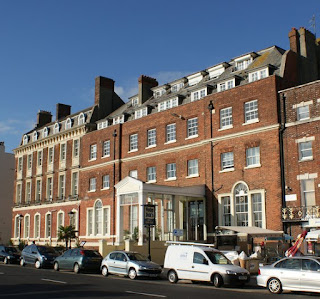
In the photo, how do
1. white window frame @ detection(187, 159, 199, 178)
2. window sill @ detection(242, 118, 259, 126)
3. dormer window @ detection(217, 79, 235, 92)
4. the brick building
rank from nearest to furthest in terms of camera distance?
the brick building
window sill @ detection(242, 118, 259, 126)
dormer window @ detection(217, 79, 235, 92)
white window frame @ detection(187, 159, 199, 178)

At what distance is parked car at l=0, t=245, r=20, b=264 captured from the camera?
114 ft

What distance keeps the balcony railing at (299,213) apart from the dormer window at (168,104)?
46.1 feet

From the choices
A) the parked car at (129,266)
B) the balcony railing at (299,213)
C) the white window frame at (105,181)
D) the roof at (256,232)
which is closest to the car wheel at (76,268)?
the parked car at (129,266)

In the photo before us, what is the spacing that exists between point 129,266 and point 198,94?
17.8 metres

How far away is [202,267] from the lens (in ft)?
65.0

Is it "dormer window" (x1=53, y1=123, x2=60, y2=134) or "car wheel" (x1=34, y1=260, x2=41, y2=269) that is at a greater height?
"dormer window" (x1=53, y1=123, x2=60, y2=134)

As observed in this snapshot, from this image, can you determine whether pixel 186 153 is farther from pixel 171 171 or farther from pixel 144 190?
pixel 144 190

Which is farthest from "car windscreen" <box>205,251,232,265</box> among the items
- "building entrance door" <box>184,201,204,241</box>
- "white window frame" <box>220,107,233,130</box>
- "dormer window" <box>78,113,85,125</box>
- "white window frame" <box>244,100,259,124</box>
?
"dormer window" <box>78,113,85,125</box>

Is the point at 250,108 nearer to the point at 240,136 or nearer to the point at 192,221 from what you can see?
the point at 240,136

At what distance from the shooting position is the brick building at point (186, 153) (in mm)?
30734

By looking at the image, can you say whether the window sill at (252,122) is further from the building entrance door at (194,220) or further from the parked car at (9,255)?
the parked car at (9,255)

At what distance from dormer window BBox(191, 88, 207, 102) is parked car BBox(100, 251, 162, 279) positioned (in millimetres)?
16364

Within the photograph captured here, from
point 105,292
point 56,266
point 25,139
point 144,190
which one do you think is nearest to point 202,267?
point 105,292

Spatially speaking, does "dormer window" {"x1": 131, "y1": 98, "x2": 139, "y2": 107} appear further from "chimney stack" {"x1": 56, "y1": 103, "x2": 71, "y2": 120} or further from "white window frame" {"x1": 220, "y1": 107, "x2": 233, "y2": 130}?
"chimney stack" {"x1": 56, "y1": 103, "x2": 71, "y2": 120}
